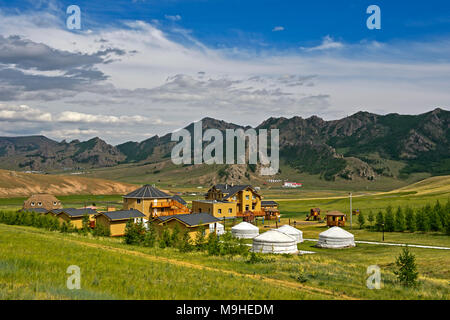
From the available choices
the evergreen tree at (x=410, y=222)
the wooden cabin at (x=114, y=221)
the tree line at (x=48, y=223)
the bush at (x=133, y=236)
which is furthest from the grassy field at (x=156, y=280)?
the evergreen tree at (x=410, y=222)

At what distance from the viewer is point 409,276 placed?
22109 millimetres

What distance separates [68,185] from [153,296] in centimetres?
16371

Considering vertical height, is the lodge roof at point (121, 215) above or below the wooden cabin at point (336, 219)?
above

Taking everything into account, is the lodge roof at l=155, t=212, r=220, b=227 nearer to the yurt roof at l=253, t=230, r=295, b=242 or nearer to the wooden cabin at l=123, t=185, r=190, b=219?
the yurt roof at l=253, t=230, r=295, b=242

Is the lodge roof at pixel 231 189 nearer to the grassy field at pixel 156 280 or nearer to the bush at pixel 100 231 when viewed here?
the bush at pixel 100 231

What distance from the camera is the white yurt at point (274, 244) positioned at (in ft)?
138

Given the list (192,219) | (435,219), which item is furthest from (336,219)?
(192,219)

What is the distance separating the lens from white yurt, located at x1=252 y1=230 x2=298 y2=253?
42094 mm

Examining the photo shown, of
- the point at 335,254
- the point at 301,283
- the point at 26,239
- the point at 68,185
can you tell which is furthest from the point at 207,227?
the point at 68,185

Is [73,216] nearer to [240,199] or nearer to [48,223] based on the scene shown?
[48,223]

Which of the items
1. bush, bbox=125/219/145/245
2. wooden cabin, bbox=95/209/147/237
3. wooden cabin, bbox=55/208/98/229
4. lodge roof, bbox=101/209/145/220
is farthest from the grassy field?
wooden cabin, bbox=55/208/98/229

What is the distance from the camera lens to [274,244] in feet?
139
